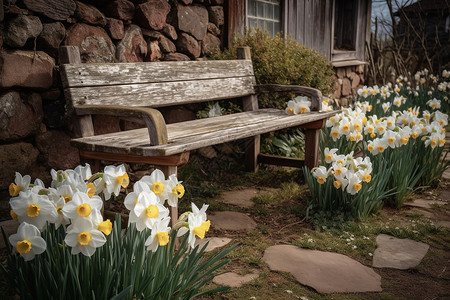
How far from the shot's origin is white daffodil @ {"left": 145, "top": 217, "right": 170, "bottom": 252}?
1378 millimetres

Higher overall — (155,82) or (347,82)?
(155,82)

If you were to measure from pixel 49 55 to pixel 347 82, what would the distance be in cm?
539

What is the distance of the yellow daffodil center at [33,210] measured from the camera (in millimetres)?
1256

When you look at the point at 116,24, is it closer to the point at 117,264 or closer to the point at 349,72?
the point at 117,264

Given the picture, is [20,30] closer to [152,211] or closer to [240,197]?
[152,211]

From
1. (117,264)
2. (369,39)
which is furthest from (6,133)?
(369,39)

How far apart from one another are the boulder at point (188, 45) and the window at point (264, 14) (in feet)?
3.28

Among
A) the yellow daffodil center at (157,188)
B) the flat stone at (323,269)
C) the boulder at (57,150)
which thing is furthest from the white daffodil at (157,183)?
the boulder at (57,150)

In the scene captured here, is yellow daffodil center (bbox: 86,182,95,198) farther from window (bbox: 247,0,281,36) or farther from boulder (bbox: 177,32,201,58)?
window (bbox: 247,0,281,36)

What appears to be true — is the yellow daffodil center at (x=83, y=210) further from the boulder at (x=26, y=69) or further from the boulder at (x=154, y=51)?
the boulder at (x=154, y=51)

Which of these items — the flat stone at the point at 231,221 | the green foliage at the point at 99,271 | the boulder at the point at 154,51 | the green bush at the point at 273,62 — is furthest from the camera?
the green bush at the point at 273,62

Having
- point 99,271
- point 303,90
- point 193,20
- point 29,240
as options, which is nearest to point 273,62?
point 303,90

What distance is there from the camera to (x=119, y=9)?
117 inches

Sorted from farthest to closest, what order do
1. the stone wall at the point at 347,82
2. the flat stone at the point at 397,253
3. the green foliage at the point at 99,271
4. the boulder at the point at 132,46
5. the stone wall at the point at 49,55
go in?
the stone wall at the point at 347,82 < the boulder at the point at 132,46 < the stone wall at the point at 49,55 < the flat stone at the point at 397,253 < the green foliage at the point at 99,271
